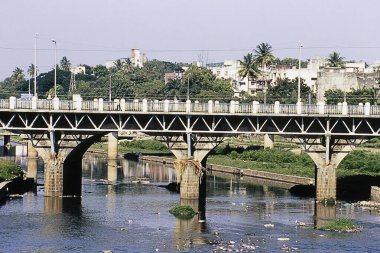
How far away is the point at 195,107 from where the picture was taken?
343 feet

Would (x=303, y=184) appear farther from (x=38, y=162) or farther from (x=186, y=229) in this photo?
(x=38, y=162)

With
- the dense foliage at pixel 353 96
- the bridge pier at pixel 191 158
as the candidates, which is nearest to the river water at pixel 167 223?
the bridge pier at pixel 191 158

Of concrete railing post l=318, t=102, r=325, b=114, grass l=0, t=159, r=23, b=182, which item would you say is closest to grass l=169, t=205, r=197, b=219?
concrete railing post l=318, t=102, r=325, b=114

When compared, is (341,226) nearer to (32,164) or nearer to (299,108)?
(299,108)

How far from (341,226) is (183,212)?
1670cm

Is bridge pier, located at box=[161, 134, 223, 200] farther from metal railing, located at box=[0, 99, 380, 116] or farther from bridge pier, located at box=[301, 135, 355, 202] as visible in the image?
bridge pier, located at box=[301, 135, 355, 202]

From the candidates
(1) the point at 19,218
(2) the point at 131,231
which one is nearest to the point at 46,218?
(1) the point at 19,218

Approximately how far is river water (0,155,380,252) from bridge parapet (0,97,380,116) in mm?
10082

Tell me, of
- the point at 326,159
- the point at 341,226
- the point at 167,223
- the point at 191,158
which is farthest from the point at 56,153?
the point at 341,226

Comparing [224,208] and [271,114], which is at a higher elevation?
[271,114]

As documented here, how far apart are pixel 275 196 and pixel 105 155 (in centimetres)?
7069

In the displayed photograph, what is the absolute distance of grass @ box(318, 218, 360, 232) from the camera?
3482 inches

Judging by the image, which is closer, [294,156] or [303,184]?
[303,184]

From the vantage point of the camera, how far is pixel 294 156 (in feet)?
485
